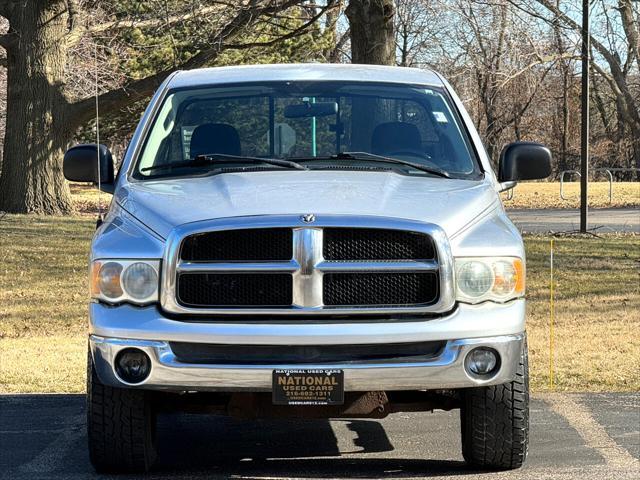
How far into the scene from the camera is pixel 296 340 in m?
5.20

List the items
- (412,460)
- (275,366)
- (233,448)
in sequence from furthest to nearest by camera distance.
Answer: (233,448)
(412,460)
(275,366)

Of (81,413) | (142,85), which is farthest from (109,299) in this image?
(142,85)

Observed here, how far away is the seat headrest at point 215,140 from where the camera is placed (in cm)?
652

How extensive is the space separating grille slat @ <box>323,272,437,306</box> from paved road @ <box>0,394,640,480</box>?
1025mm

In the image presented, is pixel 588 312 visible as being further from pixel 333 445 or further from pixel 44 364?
pixel 333 445

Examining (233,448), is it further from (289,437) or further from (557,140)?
(557,140)

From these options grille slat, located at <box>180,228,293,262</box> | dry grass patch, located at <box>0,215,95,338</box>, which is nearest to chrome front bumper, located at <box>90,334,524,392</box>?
grille slat, located at <box>180,228,293,262</box>

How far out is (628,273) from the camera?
55.2 ft

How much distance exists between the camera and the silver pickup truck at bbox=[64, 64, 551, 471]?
525 centimetres

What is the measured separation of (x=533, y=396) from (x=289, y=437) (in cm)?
206

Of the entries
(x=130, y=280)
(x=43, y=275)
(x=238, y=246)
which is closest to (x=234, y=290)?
(x=238, y=246)

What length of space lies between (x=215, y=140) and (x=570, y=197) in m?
28.7

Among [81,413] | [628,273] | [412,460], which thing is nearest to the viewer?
[412,460]

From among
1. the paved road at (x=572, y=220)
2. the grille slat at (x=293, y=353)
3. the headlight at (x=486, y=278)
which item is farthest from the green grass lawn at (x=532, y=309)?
the grille slat at (x=293, y=353)
